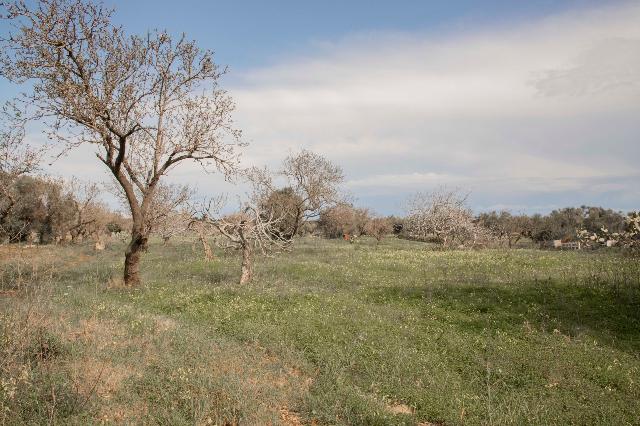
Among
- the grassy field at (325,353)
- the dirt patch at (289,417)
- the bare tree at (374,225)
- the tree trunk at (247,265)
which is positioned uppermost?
the bare tree at (374,225)

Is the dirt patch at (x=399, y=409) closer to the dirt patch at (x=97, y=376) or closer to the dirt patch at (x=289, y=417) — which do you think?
the dirt patch at (x=289, y=417)

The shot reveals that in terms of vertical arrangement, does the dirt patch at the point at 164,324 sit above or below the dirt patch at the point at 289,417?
above

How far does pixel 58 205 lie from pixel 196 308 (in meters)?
50.3

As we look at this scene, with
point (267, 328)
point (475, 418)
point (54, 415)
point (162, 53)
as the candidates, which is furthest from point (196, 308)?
point (162, 53)

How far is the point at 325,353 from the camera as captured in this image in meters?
13.4

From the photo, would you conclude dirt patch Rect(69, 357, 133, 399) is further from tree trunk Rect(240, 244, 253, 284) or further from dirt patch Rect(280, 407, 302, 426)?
tree trunk Rect(240, 244, 253, 284)

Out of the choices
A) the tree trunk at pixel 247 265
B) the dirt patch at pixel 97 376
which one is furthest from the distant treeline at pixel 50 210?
the dirt patch at pixel 97 376

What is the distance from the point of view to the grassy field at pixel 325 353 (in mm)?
9508

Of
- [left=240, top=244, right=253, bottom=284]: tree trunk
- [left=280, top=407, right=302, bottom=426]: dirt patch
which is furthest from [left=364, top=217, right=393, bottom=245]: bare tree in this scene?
[left=280, top=407, right=302, bottom=426]: dirt patch

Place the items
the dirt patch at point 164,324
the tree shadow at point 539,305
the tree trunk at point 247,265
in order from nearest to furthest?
the dirt patch at point 164,324, the tree shadow at point 539,305, the tree trunk at point 247,265

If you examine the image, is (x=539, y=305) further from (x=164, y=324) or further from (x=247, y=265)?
(x=164, y=324)

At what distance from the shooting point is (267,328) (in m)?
15.5

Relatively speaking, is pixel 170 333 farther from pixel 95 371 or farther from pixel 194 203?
pixel 194 203

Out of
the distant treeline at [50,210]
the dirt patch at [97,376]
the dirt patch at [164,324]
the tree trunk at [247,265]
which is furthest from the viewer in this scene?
the distant treeline at [50,210]
